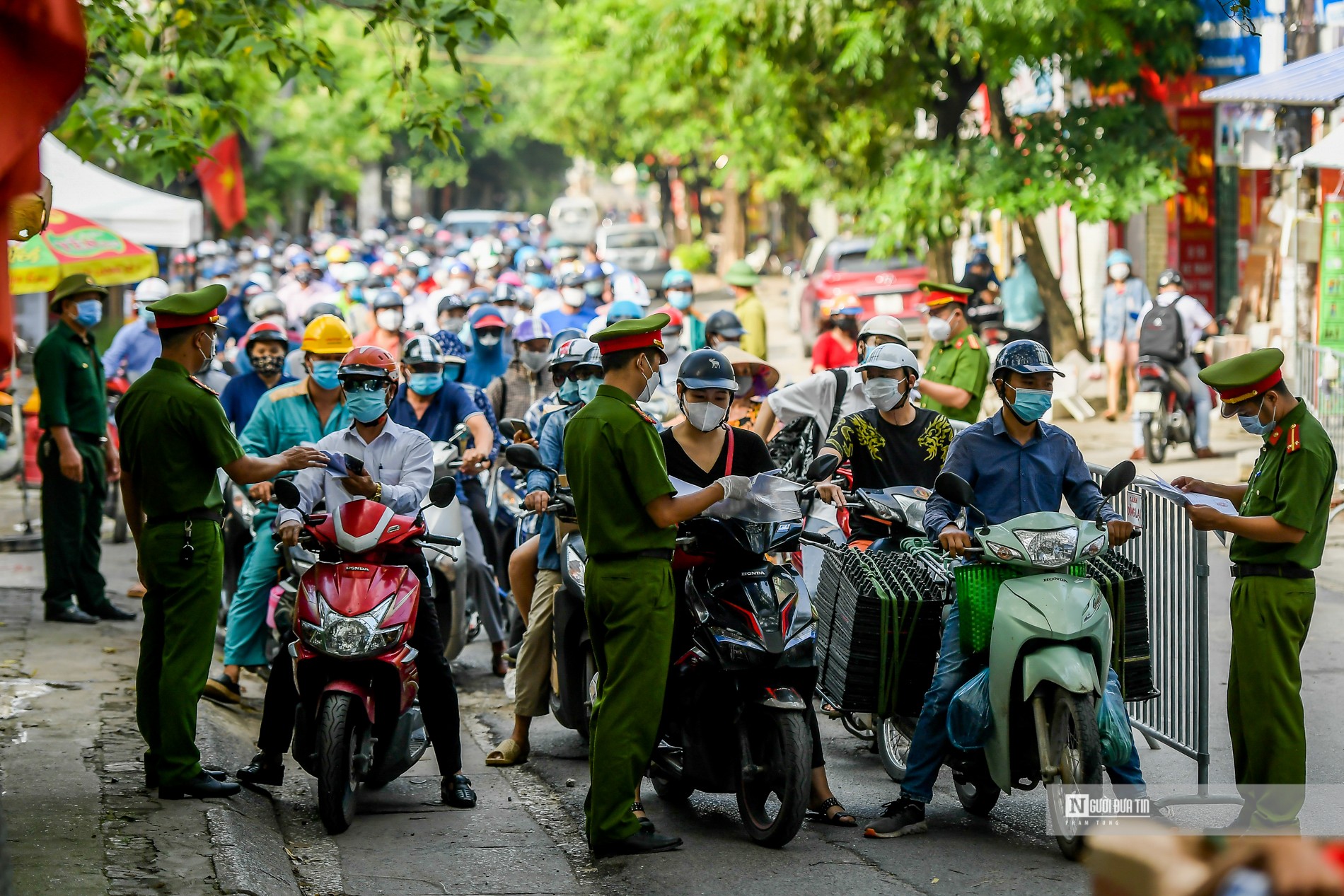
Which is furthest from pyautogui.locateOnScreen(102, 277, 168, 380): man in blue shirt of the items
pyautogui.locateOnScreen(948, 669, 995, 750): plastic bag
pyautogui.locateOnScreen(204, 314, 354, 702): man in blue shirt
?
pyautogui.locateOnScreen(948, 669, 995, 750): plastic bag

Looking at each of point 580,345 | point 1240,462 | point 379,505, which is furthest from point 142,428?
point 1240,462

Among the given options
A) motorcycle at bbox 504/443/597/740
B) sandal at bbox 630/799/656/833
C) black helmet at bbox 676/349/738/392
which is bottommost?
sandal at bbox 630/799/656/833

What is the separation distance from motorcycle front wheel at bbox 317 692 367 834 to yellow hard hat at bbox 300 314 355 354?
A: 2686 millimetres

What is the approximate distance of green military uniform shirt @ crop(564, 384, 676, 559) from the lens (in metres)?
5.65

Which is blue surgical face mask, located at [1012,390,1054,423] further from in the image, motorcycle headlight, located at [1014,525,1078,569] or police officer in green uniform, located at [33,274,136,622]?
police officer in green uniform, located at [33,274,136,622]

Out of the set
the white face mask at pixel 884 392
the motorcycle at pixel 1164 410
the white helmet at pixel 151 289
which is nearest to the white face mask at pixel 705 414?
the white face mask at pixel 884 392

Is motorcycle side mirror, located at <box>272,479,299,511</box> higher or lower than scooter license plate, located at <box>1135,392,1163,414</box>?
higher

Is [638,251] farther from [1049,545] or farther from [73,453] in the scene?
[1049,545]

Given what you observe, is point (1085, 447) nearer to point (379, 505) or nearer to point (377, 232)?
point (379, 505)

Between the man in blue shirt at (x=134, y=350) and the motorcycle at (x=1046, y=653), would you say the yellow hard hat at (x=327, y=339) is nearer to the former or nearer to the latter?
the motorcycle at (x=1046, y=653)

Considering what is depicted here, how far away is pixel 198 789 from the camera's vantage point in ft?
20.3

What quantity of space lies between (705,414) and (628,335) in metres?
0.48

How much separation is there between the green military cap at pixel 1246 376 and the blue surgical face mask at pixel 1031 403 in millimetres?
587

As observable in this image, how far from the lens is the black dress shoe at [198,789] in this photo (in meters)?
6.17
